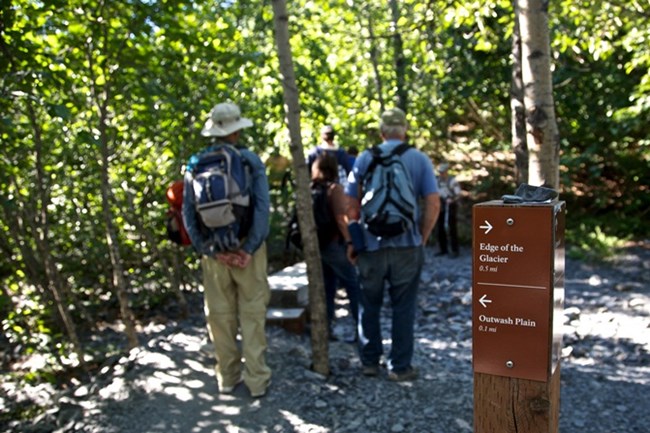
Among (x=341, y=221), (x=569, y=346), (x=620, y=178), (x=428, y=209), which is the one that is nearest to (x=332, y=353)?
(x=341, y=221)

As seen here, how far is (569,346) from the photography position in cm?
614

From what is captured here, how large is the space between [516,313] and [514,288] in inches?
4.0

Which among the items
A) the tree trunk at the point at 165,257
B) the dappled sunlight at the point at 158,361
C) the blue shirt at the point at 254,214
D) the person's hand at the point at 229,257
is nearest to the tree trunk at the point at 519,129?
the blue shirt at the point at 254,214

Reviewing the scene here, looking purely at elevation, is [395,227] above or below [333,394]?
above

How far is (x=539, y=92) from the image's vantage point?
370 centimetres

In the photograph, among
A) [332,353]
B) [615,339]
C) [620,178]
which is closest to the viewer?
[332,353]

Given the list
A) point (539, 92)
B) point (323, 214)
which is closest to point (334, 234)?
point (323, 214)

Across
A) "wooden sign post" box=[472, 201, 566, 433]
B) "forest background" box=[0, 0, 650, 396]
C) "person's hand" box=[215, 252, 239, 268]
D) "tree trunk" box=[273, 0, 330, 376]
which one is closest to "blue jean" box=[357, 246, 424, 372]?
"tree trunk" box=[273, 0, 330, 376]

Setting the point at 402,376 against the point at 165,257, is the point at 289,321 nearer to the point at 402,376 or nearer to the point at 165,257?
the point at 402,376

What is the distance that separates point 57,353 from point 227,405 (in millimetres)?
3233

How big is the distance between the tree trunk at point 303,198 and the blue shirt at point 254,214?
1.26 ft

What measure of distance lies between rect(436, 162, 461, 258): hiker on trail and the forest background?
5.56 feet

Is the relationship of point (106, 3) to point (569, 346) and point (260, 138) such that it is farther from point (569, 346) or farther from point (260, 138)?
point (569, 346)

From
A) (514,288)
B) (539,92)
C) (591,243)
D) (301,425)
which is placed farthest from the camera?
(591,243)
